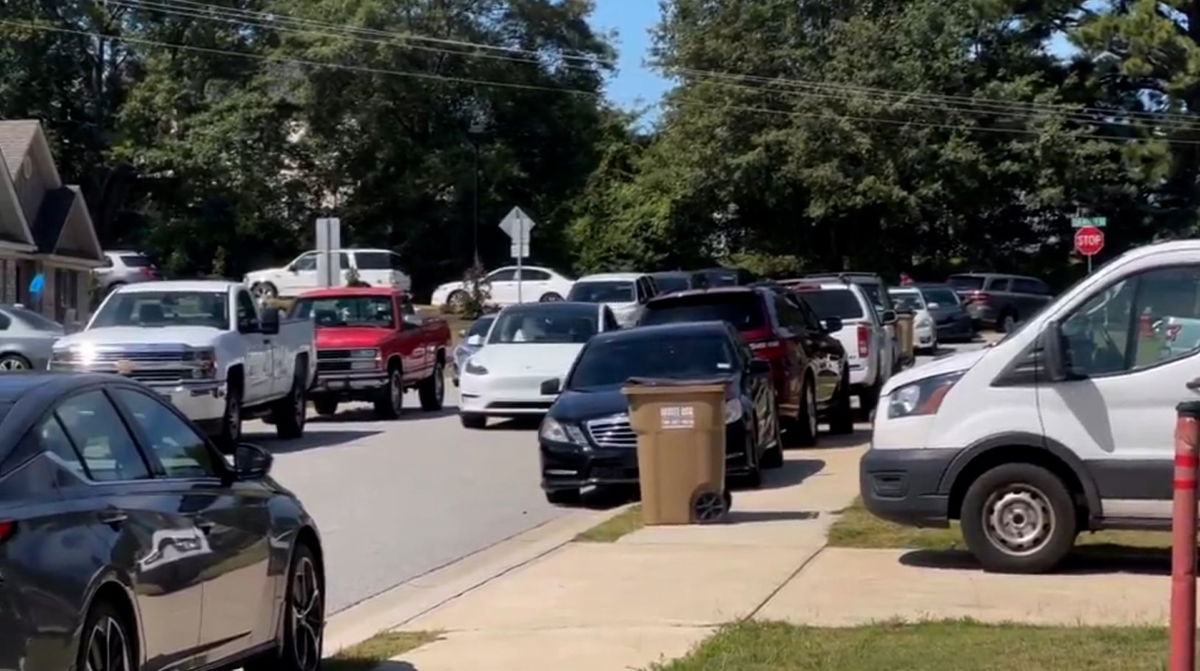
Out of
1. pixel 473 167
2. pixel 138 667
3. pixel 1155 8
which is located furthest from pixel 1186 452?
pixel 473 167

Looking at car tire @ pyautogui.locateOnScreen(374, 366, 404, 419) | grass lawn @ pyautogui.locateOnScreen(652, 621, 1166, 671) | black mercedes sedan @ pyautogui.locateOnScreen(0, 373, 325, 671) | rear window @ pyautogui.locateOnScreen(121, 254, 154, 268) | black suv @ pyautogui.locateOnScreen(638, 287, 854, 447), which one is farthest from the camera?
rear window @ pyautogui.locateOnScreen(121, 254, 154, 268)

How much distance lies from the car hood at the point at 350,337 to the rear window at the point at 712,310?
706 centimetres

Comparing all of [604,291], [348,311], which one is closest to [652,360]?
[348,311]

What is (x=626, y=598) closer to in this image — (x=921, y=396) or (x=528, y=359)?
(x=921, y=396)

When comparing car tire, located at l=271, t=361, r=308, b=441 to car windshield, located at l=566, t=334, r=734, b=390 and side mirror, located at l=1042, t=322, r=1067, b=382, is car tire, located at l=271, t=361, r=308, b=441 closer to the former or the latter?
car windshield, located at l=566, t=334, r=734, b=390

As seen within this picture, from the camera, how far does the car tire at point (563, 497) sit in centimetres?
1821

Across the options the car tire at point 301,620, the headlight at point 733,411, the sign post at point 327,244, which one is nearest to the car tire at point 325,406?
the sign post at point 327,244

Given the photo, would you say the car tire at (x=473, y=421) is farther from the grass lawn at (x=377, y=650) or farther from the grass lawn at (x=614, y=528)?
the grass lawn at (x=377, y=650)

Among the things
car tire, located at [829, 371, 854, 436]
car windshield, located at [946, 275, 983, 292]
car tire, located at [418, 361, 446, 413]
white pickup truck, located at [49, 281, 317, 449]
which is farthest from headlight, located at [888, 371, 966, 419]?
car windshield, located at [946, 275, 983, 292]

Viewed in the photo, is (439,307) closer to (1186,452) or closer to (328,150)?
(328,150)

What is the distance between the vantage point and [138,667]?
7176 mm

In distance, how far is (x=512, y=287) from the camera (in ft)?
196

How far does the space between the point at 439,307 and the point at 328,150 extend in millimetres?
7603

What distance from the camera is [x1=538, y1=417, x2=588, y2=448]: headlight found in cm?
1756
